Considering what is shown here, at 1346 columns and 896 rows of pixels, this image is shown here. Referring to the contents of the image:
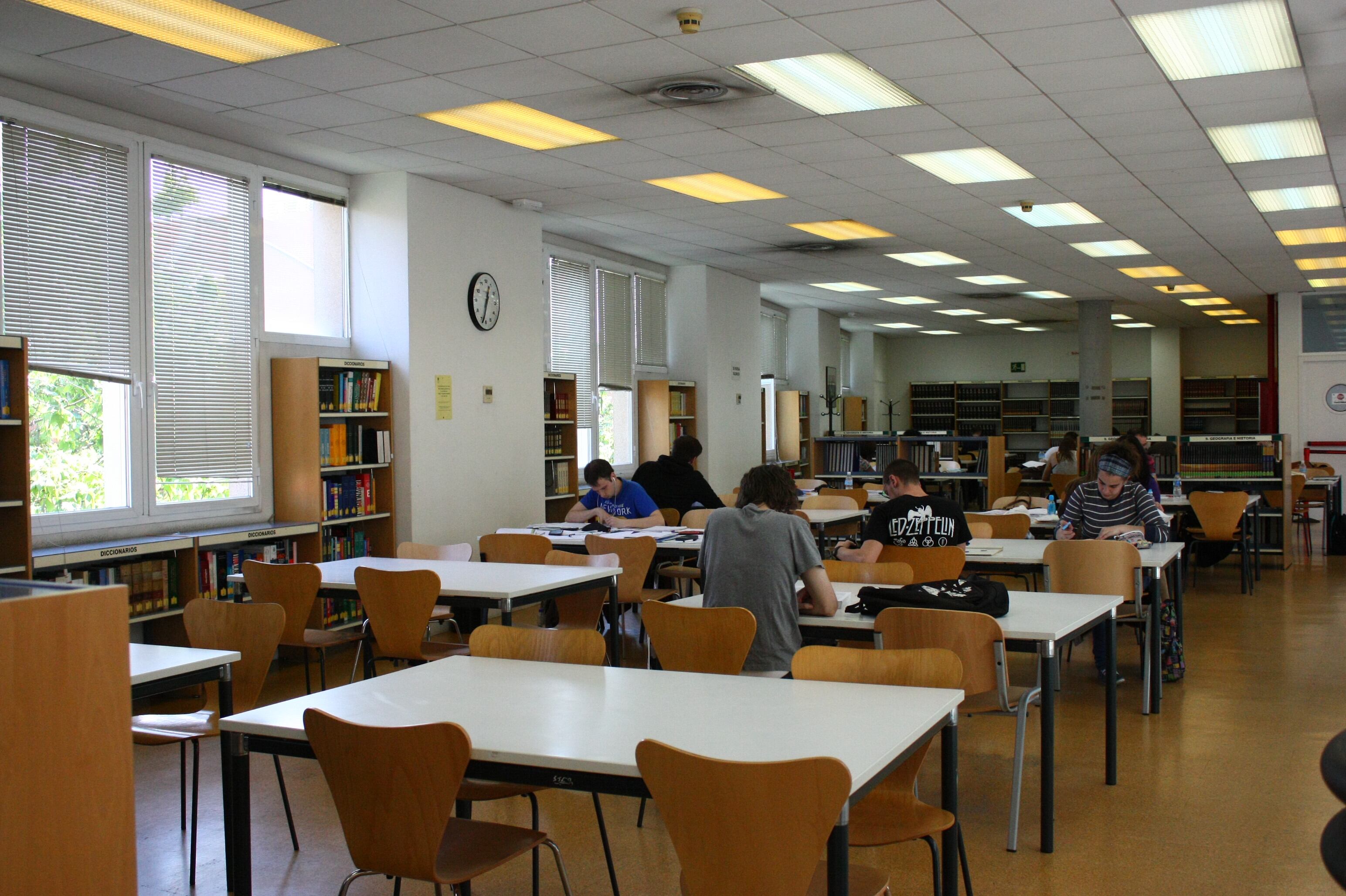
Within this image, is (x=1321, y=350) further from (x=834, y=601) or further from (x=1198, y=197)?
(x=834, y=601)

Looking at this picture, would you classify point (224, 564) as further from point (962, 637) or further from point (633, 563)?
point (962, 637)

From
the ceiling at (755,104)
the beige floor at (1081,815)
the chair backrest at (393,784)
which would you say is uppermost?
the ceiling at (755,104)

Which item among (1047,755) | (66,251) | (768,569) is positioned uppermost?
(66,251)

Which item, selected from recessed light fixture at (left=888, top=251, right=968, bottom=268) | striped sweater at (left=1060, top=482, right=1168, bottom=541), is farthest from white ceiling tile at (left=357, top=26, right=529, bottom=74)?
recessed light fixture at (left=888, top=251, right=968, bottom=268)

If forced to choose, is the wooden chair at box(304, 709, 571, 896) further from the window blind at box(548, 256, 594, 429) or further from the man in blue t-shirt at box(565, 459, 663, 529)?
the window blind at box(548, 256, 594, 429)

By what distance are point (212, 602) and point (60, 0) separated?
8.13 ft

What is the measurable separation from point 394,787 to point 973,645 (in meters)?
2.01

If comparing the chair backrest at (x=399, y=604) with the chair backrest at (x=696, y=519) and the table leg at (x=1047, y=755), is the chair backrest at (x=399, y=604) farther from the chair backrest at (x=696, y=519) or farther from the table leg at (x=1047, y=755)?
the chair backrest at (x=696, y=519)

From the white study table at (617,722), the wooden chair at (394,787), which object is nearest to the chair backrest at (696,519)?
the white study table at (617,722)

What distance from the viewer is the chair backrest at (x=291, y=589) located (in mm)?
4895

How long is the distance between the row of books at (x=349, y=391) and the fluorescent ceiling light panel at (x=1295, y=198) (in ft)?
21.1

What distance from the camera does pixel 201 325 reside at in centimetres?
643

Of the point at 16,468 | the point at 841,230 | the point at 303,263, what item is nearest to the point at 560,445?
the point at 303,263

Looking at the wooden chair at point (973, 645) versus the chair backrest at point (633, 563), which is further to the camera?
the chair backrest at point (633, 563)
